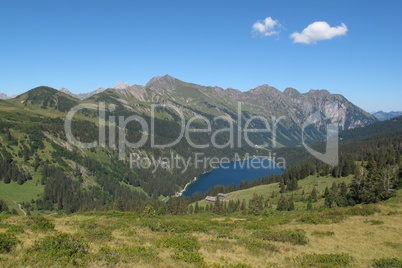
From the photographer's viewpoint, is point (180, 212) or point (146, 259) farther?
point (180, 212)

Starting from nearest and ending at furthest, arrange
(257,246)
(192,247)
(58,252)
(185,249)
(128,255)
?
1. (58,252)
2. (128,255)
3. (185,249)
4. (192,247)
5. (257,246)

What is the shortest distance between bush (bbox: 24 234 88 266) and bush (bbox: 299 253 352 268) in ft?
45.7

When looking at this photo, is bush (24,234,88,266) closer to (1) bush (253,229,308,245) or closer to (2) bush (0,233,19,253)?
(2) bush (0,233,19,253)

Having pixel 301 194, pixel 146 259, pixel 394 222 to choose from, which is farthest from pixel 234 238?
pixel 301 194

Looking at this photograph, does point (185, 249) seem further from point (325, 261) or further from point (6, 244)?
point (6, 244)

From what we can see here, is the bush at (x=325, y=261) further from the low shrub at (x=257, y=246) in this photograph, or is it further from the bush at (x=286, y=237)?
the bush at (x=286, y=237)

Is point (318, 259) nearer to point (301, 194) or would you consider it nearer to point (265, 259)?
point (265, 259)

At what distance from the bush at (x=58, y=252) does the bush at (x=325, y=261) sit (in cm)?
1393

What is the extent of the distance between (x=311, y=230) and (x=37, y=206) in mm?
176551

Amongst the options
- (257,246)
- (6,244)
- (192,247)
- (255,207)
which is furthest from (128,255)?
(255,207)

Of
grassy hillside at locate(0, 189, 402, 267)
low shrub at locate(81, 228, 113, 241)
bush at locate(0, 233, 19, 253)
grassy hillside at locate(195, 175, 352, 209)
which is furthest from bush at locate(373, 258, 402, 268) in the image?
grassy hillside at locate(195, 175, 352, 209)

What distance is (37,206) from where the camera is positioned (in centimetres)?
16412

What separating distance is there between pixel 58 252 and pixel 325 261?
1701 cm

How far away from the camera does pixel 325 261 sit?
1845cm
